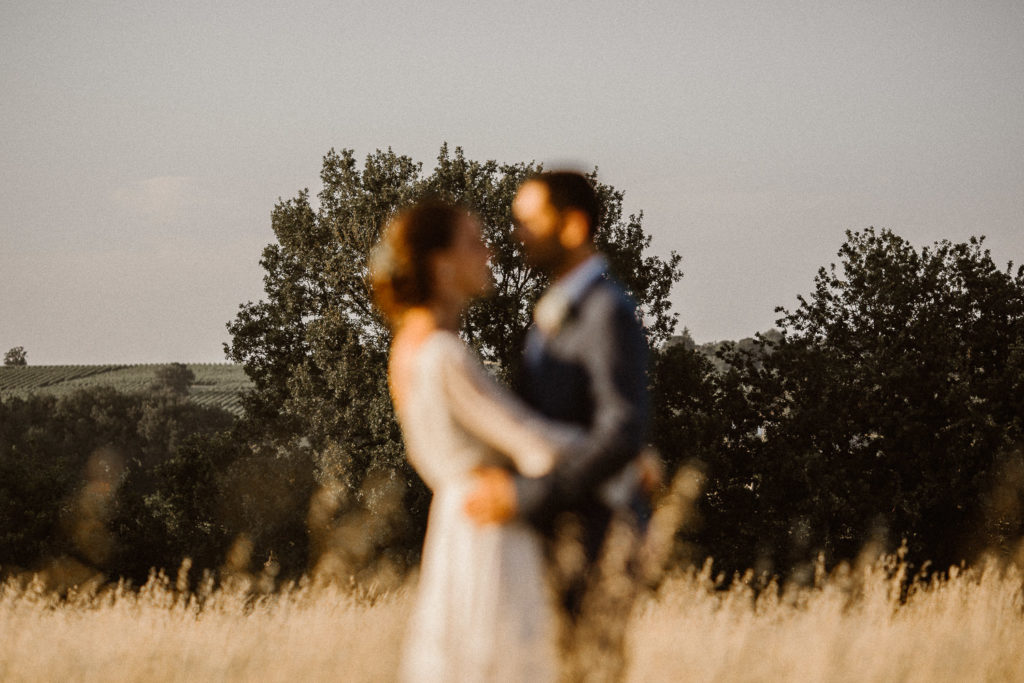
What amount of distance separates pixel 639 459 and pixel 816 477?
79.7 feet

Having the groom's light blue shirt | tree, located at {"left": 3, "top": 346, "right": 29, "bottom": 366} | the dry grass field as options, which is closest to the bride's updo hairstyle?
the groom's light blue shirt

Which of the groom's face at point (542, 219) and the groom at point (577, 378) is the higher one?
the groom's face at point (542, 219)

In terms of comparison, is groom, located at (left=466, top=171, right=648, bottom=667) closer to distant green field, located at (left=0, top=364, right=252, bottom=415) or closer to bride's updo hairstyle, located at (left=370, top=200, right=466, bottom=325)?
bride's updo hairstyle, located at (left=370, top=200, right=466, bottom=325)

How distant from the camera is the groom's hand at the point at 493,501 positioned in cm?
247

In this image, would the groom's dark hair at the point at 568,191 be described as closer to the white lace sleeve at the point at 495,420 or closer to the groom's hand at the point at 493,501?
the white lace sleeve at the point at 495,420

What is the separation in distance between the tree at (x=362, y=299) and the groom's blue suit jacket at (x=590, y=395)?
22110 mm

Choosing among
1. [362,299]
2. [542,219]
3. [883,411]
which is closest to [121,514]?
[362,299]

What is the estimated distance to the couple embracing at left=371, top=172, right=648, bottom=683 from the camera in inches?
98.6

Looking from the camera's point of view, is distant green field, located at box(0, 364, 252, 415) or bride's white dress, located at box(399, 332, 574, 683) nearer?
bride's white dress, located at box(399, 332, 574, 683)

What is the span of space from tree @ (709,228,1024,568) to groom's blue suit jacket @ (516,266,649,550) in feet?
74.7

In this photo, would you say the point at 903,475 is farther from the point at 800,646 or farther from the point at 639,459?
the point at 639,459

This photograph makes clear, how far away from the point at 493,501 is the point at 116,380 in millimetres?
106586

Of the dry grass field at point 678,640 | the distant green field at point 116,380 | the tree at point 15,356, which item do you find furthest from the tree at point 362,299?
the tree at point 15,356

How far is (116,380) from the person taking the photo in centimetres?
9931
